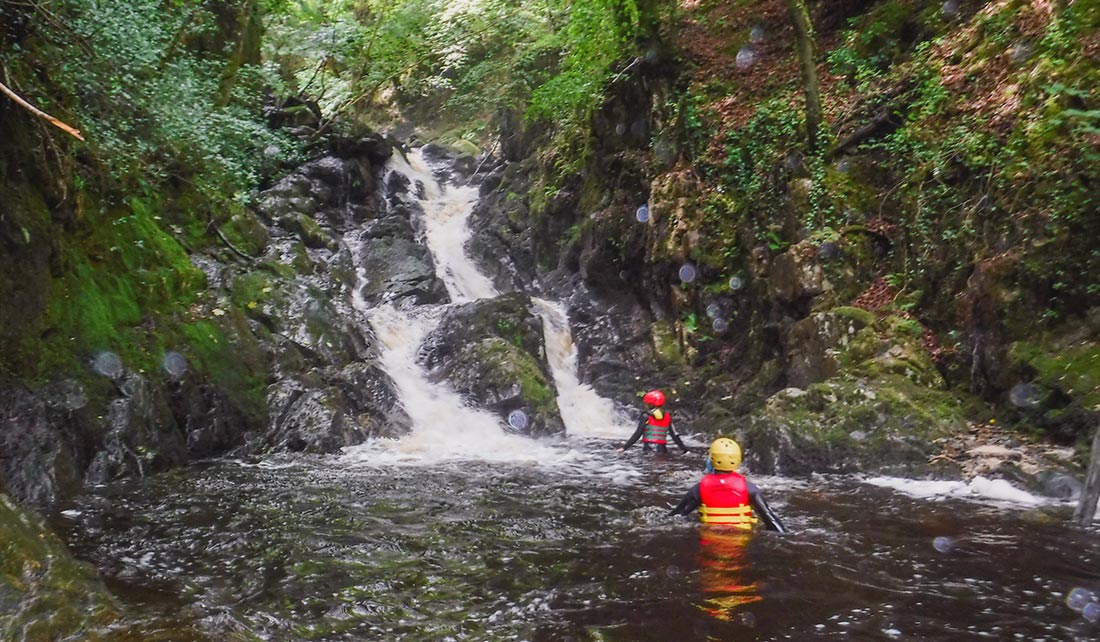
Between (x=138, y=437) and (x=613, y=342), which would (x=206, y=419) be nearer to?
(x=138, y=437)

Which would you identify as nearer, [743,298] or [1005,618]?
[1005,618]

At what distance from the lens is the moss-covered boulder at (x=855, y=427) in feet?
30.3

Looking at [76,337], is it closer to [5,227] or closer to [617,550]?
[5,227]

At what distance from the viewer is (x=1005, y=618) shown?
468cm

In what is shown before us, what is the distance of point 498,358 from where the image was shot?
47.7 feet

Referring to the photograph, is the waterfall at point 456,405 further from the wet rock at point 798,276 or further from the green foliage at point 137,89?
the green foliage at point 137,89

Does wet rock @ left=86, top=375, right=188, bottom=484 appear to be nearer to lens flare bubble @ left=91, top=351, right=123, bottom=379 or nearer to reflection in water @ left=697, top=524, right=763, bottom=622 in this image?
lens flare bubble @ left=91, top=351, right=123, bottom=379

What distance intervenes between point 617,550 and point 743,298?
865cm

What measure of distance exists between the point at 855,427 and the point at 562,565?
17.2 feet

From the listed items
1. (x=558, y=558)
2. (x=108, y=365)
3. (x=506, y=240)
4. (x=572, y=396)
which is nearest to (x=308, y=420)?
(x=108, y=365)

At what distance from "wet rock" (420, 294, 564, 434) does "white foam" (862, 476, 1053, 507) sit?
251 inches

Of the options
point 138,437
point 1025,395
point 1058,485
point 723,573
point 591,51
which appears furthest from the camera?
point 591,51

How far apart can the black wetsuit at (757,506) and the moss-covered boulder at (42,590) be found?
459 centimetres

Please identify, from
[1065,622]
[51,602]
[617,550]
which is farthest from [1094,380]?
[51,602]
